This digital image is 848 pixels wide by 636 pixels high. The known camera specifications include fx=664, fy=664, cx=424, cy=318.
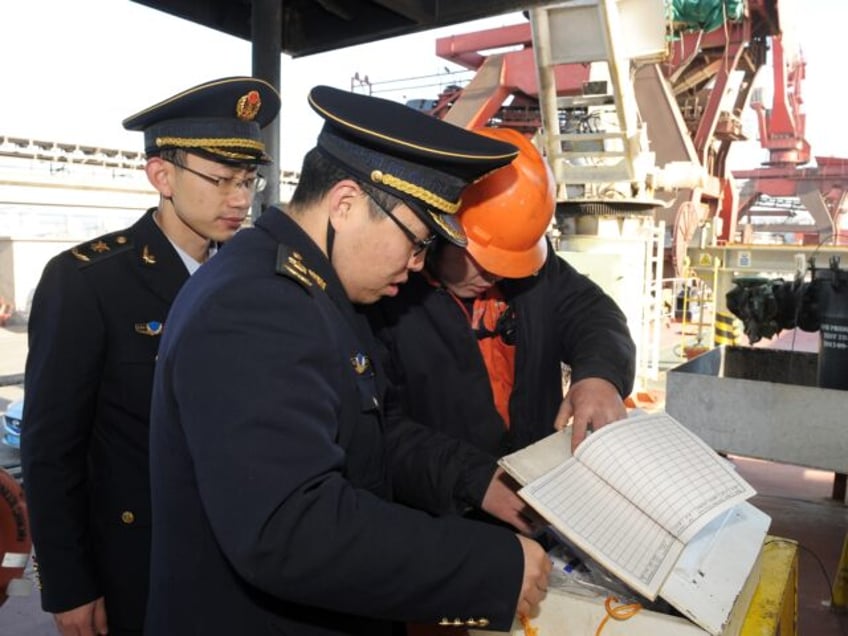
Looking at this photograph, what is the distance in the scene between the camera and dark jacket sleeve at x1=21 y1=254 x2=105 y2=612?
57.8 inches

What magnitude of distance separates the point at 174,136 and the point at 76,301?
51cm

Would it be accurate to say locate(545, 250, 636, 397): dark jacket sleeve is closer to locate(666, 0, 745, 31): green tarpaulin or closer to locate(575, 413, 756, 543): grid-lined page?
locate(575, 413, 756, 543): grid-lined page

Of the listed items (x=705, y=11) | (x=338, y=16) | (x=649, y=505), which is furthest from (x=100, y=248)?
(x=705, y=11)

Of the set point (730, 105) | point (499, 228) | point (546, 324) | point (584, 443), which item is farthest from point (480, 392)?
point (730, 105)

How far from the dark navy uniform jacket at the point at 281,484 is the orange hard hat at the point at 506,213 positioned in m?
0.69

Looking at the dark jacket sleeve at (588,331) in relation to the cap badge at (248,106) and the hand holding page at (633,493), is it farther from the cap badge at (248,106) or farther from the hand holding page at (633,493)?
the cap badge at (248,106)

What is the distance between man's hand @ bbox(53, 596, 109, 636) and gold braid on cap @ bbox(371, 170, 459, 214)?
1212 mm

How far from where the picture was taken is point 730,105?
523 inches

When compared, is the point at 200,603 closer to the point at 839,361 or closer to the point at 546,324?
the point at 546,324

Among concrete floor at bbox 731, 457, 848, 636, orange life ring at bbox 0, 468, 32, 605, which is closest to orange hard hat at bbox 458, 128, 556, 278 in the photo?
orange life ring at bbox 0, 468, 32, 605

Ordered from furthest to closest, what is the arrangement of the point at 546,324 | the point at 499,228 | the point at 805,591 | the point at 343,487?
1. the point at 805,591
2. the point at 546,324
3. the point at 499,228
4. the point at 343,487

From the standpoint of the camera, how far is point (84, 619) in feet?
4.97

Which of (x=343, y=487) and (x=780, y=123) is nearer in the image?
(x=343, y=487)

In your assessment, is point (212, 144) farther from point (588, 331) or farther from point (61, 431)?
point (588, 331)
